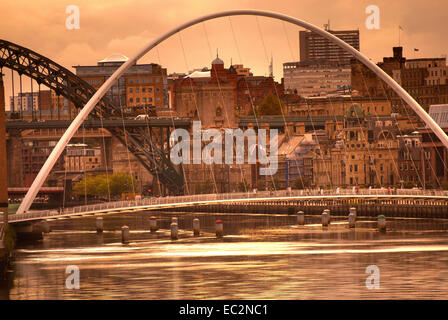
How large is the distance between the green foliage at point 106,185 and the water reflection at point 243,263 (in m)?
52.6

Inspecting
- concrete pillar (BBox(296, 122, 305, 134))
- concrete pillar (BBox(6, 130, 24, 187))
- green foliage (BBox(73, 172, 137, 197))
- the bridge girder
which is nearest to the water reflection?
the bridge girder

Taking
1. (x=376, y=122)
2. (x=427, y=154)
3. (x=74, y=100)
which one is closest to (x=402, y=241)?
(x=74, y=100)

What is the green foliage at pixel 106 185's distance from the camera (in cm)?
16350

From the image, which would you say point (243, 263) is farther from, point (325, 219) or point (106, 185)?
point (106, 185)

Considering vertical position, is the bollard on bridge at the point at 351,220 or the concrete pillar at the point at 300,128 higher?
the concrete pillar at the point at 300,128

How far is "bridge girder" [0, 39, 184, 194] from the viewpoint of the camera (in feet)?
407

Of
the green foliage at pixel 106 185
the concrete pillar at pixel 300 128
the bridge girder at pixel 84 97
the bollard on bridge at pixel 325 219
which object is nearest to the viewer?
the bollard on bridge at pixel 325 219

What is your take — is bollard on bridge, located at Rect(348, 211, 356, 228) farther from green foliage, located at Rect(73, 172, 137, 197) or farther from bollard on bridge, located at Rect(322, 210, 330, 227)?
green foliage, located at Rect(73, 172, 137, 197)

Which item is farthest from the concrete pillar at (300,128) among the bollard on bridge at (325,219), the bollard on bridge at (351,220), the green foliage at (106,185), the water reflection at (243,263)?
the bollard on bridge at (351,220)

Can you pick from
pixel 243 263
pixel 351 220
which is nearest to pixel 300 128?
pixel 351 220

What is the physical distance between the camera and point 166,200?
304 feet

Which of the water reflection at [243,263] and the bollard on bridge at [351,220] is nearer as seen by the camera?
the water reflection at [243,263]

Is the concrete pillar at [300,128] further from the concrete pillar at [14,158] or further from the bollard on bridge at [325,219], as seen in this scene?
the bollard on bridge at [325,219]
